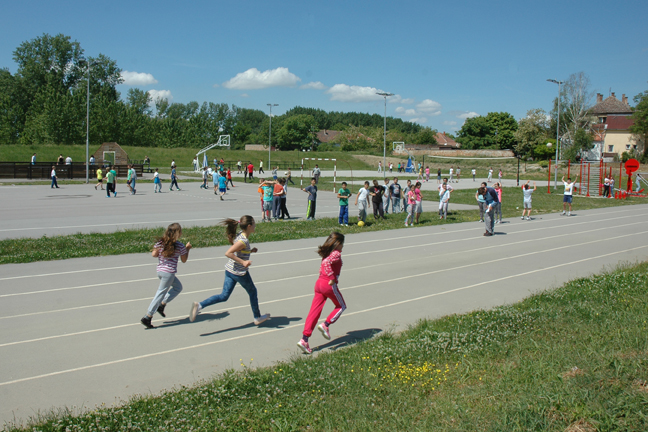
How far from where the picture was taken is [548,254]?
45.9 ft

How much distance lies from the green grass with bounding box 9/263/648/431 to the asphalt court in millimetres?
662

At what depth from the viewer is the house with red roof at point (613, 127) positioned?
269 feet

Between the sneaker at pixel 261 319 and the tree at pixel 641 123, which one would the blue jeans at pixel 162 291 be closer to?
the sneaker at pixel 261 319

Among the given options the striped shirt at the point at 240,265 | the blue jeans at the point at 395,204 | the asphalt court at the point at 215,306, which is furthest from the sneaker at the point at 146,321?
the blue jeans at the point at 395,204

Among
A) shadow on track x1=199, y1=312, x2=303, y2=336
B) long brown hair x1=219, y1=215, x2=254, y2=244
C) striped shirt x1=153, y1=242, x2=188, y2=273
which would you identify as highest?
long brown hair x1=219, y1=215, x2=254, y2=244

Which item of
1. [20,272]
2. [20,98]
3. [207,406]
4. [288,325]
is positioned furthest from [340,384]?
[20,98]

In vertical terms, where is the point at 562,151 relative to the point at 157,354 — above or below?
above

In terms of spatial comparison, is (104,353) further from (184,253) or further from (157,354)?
(184,253)

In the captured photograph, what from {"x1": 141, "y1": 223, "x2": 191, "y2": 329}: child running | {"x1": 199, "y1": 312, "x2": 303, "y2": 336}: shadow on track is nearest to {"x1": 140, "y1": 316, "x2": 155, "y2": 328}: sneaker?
{"x1": 141, "y1": 223, "x2": 191, "y2": 329}: child running

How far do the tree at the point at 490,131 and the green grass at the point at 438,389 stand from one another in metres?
103

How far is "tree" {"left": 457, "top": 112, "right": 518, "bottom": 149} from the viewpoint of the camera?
104m

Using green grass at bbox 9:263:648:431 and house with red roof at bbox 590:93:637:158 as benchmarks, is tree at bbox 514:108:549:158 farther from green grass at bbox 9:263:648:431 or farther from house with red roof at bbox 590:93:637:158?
green grass at bbox 9:263:648:431

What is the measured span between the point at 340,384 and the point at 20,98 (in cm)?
9338

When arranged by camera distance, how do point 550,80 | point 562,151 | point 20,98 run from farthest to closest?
point 20,98
point 562,151
point 550,80
